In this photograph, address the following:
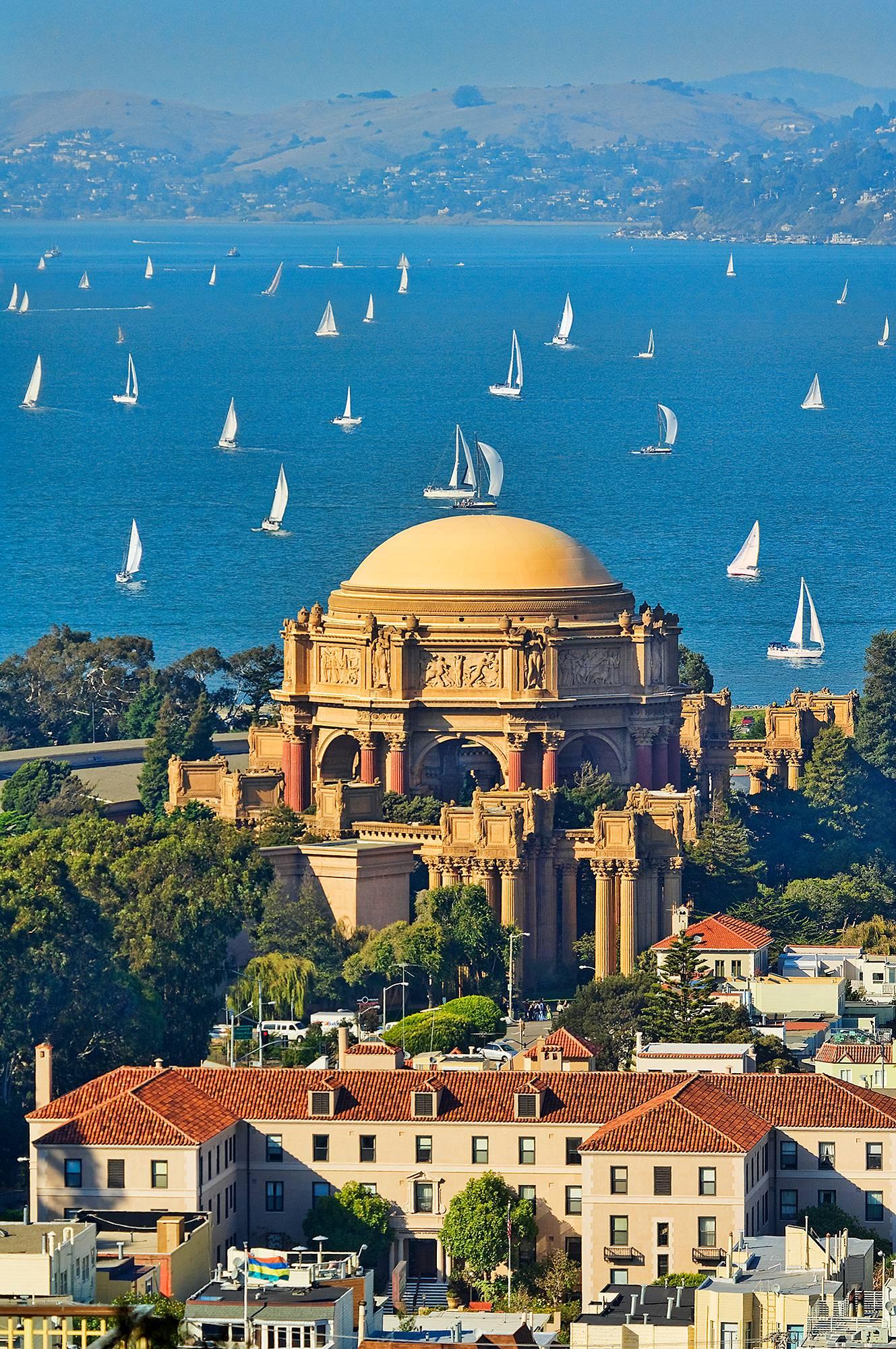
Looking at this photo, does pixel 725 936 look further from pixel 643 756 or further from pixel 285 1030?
pixel 643 756

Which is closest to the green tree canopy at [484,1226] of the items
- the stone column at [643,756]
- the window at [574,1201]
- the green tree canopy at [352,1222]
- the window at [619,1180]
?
the window at [574,1201]

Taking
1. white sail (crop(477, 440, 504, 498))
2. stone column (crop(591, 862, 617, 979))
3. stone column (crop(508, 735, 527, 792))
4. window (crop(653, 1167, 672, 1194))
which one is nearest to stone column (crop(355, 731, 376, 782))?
stone column (crop(508, 735, 527, 792))

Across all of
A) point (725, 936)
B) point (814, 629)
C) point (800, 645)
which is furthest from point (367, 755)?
point (814, 629)

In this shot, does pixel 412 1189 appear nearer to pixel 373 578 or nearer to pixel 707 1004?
pixel 707 1004

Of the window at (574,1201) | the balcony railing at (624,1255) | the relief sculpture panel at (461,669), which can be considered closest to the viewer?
the balcony railing at (624,1255)

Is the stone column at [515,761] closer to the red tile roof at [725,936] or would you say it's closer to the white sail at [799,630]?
the red tile roof at [725,936]

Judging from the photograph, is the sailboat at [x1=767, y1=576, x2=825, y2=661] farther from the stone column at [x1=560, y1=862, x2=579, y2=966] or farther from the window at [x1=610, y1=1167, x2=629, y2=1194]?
the window at [x1=610, y1=1167, x2=629, y2=1194]

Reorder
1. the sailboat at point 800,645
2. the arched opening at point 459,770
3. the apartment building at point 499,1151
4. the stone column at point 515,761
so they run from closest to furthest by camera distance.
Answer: the apartment building at point 499,1151 < the stone column at point 515,761 < the arched opening at point 459,770 < the sailboat at point 800,645
